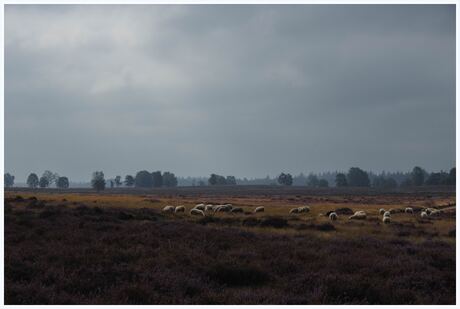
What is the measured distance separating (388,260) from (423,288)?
2.76 meters

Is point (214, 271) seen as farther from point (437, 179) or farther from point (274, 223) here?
point (437, 179)

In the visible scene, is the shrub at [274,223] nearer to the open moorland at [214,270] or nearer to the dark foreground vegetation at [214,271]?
the open moorland at [214,270]

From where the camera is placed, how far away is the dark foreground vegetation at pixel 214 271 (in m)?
8.77

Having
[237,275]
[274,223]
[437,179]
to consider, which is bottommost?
[274,223]

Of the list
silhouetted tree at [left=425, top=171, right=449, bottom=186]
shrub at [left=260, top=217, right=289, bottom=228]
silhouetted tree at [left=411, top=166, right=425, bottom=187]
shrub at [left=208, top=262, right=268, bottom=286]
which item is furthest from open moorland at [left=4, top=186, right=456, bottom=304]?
silhouetted tree at [left=411, top=166, right=425, bottom=187]

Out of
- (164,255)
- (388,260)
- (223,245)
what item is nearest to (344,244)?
(388,260)

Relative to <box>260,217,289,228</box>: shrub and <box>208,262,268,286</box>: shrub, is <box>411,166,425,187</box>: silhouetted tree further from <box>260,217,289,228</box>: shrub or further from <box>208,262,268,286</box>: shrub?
<box>208,262,268,286</box>: shrub

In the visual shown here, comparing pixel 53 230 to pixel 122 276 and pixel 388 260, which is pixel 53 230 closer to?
pixel 122 276

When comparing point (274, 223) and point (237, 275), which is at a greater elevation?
point (237, 275)

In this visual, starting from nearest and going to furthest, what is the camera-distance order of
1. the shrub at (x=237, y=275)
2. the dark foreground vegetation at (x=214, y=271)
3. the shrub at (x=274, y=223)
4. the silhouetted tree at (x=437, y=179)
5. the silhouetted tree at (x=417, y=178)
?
the dark foreground vegetation at (x=214, y=271), the shrub at (x=237, y=275), the shrub at (x=274, y=223), the silhouetted tree at (x=437, y=179), the silhouetted tree at (x=417, y=178)

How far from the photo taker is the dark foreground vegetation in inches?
345

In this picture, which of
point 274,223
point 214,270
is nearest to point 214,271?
point 214,270

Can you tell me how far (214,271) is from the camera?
11031 millimetres

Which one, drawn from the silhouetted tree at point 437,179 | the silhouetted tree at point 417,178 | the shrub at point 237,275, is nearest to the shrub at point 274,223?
the shrub at point 237,275
